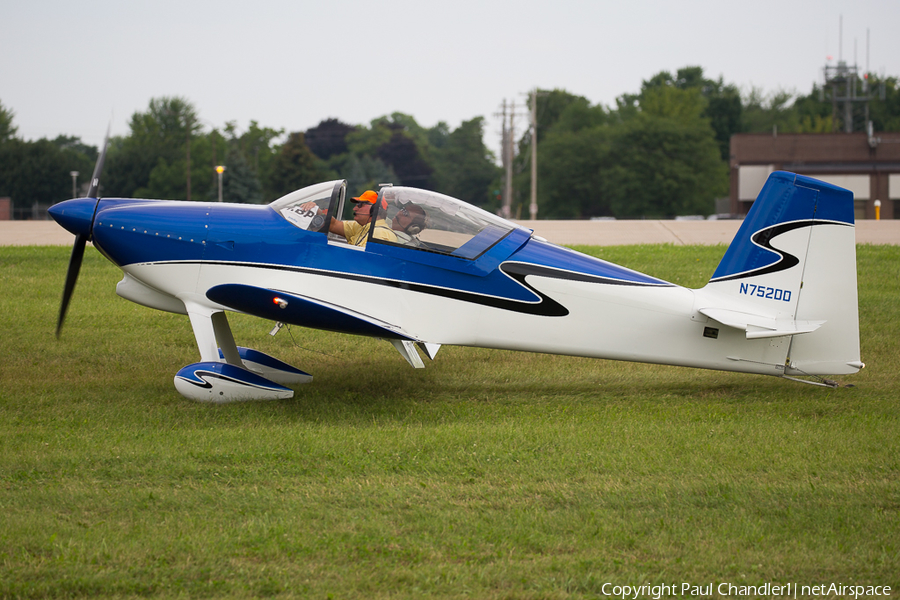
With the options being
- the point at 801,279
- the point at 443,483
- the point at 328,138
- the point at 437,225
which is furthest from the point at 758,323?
the point at 328,138

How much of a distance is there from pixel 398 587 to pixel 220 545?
1088 millimetres

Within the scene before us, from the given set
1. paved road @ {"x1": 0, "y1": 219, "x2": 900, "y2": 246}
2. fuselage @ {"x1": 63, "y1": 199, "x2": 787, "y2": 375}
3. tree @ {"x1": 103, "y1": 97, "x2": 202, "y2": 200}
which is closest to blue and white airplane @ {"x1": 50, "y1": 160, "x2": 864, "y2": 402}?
fuselage @ {"x1": 63, "y1": 199, "x2": 787, "y2": 375}

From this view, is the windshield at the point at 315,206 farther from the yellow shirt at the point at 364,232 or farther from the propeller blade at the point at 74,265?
the propeller blade at the point at 74,265

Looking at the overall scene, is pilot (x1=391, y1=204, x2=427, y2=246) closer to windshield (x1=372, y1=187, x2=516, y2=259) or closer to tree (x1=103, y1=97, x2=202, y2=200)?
windshield (x1=372, y1=187, x2=516, y2=259)

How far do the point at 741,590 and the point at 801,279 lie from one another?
13.9ft

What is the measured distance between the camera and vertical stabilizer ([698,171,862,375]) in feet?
23.9

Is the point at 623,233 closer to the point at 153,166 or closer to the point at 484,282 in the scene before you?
the point at 484,282

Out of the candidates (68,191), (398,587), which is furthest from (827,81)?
(398,587)

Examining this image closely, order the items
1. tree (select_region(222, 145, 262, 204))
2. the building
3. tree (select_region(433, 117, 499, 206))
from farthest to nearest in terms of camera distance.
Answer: tree (select_region(433, 117, 499, 206)) → tree (select_region(222, 145, 262, 204)) → the building

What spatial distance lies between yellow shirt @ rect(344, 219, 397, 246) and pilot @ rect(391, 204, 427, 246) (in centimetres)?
7

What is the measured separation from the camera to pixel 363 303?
7.24 meters

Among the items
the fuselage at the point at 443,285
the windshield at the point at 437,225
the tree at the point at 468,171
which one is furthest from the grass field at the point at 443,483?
the tree at the point at 468,171

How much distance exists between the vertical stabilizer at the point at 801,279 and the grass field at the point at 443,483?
554 mm

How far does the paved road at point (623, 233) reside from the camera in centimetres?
1892
